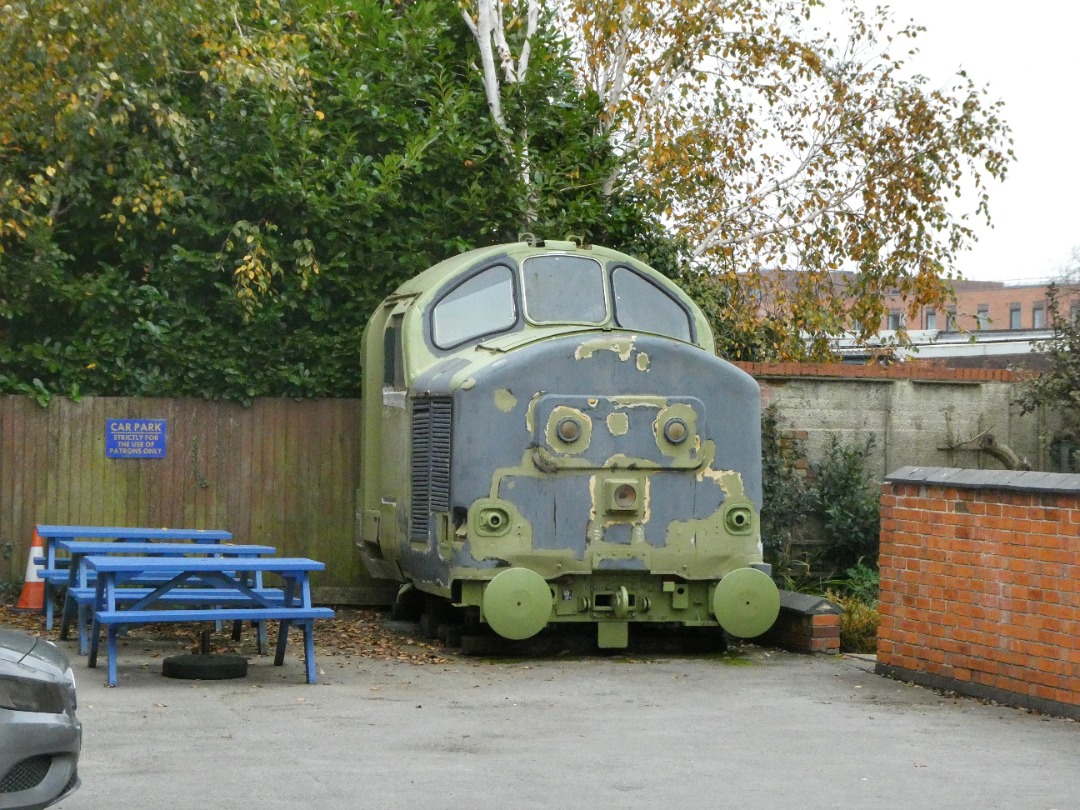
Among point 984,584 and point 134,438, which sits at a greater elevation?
point 134,438

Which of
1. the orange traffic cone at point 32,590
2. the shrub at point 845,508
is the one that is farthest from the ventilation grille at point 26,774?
the shrub at point 845,508

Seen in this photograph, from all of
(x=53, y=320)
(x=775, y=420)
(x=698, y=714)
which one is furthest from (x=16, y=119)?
(x=698, y=714)

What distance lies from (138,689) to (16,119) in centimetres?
633

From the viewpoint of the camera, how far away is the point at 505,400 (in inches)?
430

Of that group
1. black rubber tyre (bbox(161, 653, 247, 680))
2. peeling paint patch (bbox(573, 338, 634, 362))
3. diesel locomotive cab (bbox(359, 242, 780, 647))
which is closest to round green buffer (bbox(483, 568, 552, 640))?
diesel locomotive cab (bbox(359, 242, 780, 647))

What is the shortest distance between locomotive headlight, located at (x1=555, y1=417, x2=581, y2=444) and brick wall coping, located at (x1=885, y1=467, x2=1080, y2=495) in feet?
7.08

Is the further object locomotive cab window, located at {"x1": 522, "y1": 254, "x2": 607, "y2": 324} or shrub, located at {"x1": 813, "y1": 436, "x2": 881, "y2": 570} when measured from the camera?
shrub, located at {"x1": 813, "y1": 436, "x2": 881, "y2": 570}

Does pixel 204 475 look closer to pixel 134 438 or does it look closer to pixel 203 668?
pixel 134 438

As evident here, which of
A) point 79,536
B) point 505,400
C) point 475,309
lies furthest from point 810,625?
point 79,536

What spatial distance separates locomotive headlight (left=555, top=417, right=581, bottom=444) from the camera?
1098 cm

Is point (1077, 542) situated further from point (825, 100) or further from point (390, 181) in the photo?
point (825, 100)

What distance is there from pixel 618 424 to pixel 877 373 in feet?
16.1

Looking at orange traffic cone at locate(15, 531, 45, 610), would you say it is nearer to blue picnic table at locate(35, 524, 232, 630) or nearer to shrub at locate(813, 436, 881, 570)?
blue picnic table at locate(35, 524, 232, 630)

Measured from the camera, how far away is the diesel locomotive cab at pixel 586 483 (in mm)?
10891
